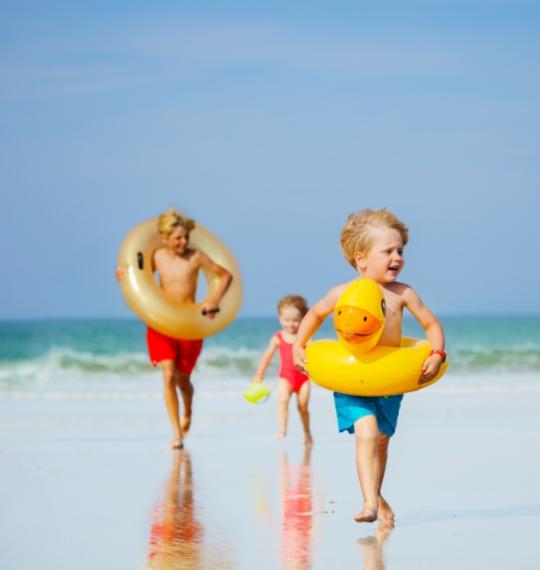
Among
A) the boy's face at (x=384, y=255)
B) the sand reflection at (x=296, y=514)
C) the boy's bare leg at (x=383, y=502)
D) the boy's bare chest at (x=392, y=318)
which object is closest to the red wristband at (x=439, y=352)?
the boy's bare chest at (x=392, y=318)

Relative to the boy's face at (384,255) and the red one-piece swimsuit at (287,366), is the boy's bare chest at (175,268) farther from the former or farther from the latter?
the boy's face at (384,255)

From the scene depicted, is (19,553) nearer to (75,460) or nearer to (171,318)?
(75,460)

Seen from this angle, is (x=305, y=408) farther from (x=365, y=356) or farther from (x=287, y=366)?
(x=365, y=356)

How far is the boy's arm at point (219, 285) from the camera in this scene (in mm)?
9578

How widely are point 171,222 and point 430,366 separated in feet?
14.2

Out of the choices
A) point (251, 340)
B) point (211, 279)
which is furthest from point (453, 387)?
point (251, 340)

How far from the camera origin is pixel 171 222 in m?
9.32

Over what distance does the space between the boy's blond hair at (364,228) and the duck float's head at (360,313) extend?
0.65 ft

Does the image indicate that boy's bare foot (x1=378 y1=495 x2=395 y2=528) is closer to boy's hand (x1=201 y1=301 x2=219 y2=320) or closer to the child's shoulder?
the child's shoulder

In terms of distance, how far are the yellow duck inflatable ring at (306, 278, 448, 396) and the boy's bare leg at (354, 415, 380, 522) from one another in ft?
0.45

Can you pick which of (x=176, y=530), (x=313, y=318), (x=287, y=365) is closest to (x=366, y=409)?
(x=313, y=318)

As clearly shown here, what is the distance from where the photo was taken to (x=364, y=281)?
206 inches

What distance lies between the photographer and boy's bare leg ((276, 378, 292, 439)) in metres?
9.61

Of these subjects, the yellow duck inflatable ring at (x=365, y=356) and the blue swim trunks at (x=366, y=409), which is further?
the blue swim trunks at (x=366, y=409)
